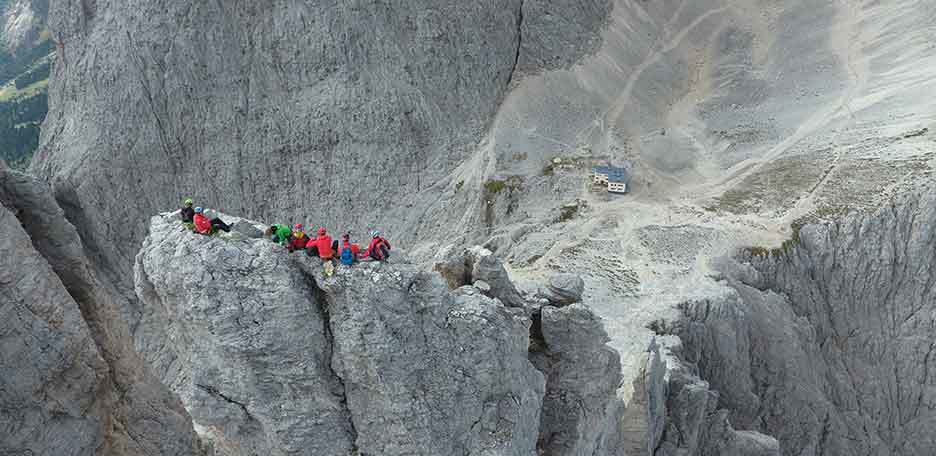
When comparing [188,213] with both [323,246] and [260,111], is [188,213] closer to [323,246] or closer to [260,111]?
[323,246]

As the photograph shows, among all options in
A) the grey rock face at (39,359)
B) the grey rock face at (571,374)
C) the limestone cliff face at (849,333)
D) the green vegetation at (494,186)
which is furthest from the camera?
the green vegetation at (494,186)

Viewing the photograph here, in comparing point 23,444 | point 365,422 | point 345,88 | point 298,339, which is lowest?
point 23,444

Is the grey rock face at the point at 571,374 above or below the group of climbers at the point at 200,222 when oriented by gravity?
below

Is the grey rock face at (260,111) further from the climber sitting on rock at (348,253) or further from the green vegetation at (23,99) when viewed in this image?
the green vegetation at (23,99)

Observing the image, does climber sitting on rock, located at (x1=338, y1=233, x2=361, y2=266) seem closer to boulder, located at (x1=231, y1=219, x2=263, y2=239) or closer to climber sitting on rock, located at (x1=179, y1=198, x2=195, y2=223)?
boulder, located at (x1=231, y1=219, x2=263, y2=239)

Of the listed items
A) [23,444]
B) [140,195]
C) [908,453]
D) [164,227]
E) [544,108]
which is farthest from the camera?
[544,108]

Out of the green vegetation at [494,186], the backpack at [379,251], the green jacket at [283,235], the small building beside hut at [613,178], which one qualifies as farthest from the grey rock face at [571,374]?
the green vegetation at [494,186]

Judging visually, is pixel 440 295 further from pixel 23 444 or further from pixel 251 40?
pixel 251 40

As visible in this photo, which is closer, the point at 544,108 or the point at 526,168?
the point at 526,168

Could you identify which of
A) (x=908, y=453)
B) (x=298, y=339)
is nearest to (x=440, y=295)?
(x=298, y=339)
